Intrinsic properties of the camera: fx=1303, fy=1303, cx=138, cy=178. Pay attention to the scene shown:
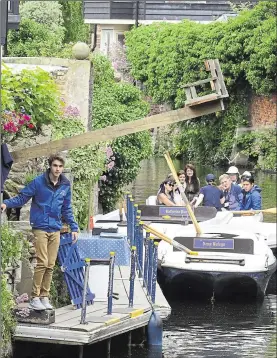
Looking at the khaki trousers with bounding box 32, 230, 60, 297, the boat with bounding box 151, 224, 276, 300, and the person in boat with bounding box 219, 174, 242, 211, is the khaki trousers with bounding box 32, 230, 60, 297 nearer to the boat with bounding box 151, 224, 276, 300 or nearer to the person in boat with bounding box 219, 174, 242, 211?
the boat with bounding box 151, 224, 276, 300

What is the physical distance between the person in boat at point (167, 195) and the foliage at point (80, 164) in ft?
10.5

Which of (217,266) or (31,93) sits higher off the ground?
(31,93)

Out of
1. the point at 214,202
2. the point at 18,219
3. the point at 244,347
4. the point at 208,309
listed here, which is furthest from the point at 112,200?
the point at 18,219

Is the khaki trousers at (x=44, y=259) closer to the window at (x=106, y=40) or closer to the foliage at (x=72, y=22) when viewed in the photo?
the foliage at (x=72, y=22)

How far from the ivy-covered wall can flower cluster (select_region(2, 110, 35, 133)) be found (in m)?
25.1

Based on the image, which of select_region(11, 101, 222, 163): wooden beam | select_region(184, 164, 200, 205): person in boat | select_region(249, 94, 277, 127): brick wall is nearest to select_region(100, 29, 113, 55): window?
select_region(249, 94, 277, 127): brick wall

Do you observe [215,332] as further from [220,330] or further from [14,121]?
[14,121]

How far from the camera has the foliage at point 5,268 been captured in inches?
423

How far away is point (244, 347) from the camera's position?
13.6 m

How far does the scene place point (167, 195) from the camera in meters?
19.2

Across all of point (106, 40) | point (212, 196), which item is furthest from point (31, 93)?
point (106, 40)

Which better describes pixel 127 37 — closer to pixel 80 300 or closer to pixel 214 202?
pixel 214 202

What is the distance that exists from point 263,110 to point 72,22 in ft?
33.8

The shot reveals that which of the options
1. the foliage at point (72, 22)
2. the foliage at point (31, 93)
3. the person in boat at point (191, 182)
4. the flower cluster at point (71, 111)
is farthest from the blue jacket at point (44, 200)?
the foliage at point (72, 22)
